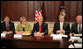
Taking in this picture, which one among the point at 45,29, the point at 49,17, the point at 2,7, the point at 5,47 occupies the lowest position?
the point at 5,47

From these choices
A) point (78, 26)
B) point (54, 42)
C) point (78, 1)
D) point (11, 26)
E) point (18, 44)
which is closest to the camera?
point (54, 42)

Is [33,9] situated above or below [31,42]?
above

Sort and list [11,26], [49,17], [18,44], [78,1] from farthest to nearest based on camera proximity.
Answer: [49,17] → [78,1] → [11,26] → [18,44]

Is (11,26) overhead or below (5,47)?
overhead

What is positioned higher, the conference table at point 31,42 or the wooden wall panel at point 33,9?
the wooden wall panel at point 33,9

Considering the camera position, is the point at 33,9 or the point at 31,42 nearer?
the point at 31,42

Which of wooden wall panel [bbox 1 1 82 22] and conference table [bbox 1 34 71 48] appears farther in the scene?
wooden wall panel [bbox 1 1 82 22]

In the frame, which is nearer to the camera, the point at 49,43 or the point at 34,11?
the point at 49,43

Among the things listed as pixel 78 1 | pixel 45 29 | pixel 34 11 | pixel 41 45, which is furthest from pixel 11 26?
pixel 78 1

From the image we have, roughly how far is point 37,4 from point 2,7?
180 centimetres

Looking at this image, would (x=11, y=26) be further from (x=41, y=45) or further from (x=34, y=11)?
(x=41, y=45)

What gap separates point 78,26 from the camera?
389cm

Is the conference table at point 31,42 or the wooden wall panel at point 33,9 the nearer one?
the conference table at point 31,42

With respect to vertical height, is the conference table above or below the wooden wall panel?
below
